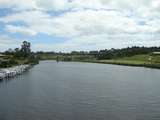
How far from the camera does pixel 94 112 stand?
44.8m

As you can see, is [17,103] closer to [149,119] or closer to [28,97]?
[28,97]

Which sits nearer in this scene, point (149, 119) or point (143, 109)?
point (149, 119)

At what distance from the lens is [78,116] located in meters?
42.6

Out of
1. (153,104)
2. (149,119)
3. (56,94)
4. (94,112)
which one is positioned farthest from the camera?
(56,94)

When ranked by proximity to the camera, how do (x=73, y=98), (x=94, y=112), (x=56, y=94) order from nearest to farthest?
(x=94, y=112) → (x=73, y=98) → (x=56, y=94)

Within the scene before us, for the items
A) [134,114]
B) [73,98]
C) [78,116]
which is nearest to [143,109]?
[134,114]

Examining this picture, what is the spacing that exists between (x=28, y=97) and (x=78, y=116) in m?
19.8

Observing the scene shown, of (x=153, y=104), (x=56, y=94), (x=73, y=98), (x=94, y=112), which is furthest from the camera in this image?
(x=56, y=94)

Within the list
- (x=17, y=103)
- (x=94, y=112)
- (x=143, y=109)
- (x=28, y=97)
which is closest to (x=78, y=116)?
(x=94, y=112)

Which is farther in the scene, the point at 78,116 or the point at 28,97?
the point at 28,97

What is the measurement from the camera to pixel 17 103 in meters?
53.2

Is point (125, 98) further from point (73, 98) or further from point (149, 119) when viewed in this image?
point (149, 119)

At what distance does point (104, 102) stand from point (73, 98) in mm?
6618

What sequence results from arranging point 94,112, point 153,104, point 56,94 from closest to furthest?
point 94,112 → point 153,104 → point 56,94
